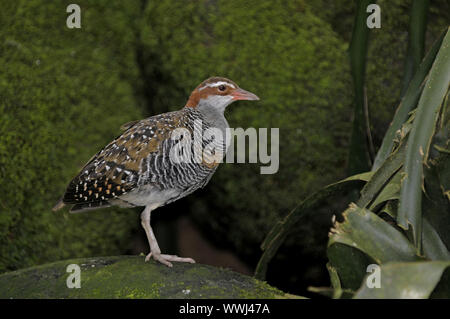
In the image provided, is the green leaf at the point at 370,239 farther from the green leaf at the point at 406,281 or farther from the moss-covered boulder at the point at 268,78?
the moss-covered boulder at the point at 268,78

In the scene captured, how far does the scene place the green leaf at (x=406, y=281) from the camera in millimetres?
1151

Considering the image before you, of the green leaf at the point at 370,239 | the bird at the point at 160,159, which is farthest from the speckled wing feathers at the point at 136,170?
the green leaf at the point at 370,239

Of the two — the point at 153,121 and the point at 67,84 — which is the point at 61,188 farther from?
the point at 153,121

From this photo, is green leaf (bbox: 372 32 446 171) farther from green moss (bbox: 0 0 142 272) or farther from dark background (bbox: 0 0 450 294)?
green moss (bbox: 0 0 142 272)

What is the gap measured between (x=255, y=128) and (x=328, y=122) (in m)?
0.27

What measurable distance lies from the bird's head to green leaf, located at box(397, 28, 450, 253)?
0.46 meters

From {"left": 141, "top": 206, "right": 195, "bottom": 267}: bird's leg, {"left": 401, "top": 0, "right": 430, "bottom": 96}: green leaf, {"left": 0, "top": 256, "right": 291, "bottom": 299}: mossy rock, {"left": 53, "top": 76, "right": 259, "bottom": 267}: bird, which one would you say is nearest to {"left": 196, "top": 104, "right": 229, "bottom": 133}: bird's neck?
{"left": 53, "top": 76, "right": 259, "bottom": 267}: bird

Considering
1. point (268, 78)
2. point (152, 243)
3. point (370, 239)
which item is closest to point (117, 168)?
point (152, 243)

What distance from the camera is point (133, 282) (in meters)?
1.63

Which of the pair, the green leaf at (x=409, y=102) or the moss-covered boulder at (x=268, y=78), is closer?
the green leaf at (x=409, y=102)

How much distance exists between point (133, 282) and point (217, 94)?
570 millimetres

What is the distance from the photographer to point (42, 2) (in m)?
2.17

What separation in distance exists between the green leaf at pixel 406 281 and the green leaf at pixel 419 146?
0.21 meters

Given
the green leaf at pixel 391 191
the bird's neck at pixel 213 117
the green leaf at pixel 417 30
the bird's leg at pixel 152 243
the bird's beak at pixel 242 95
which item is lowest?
the bird's leg at pixel 152 243
